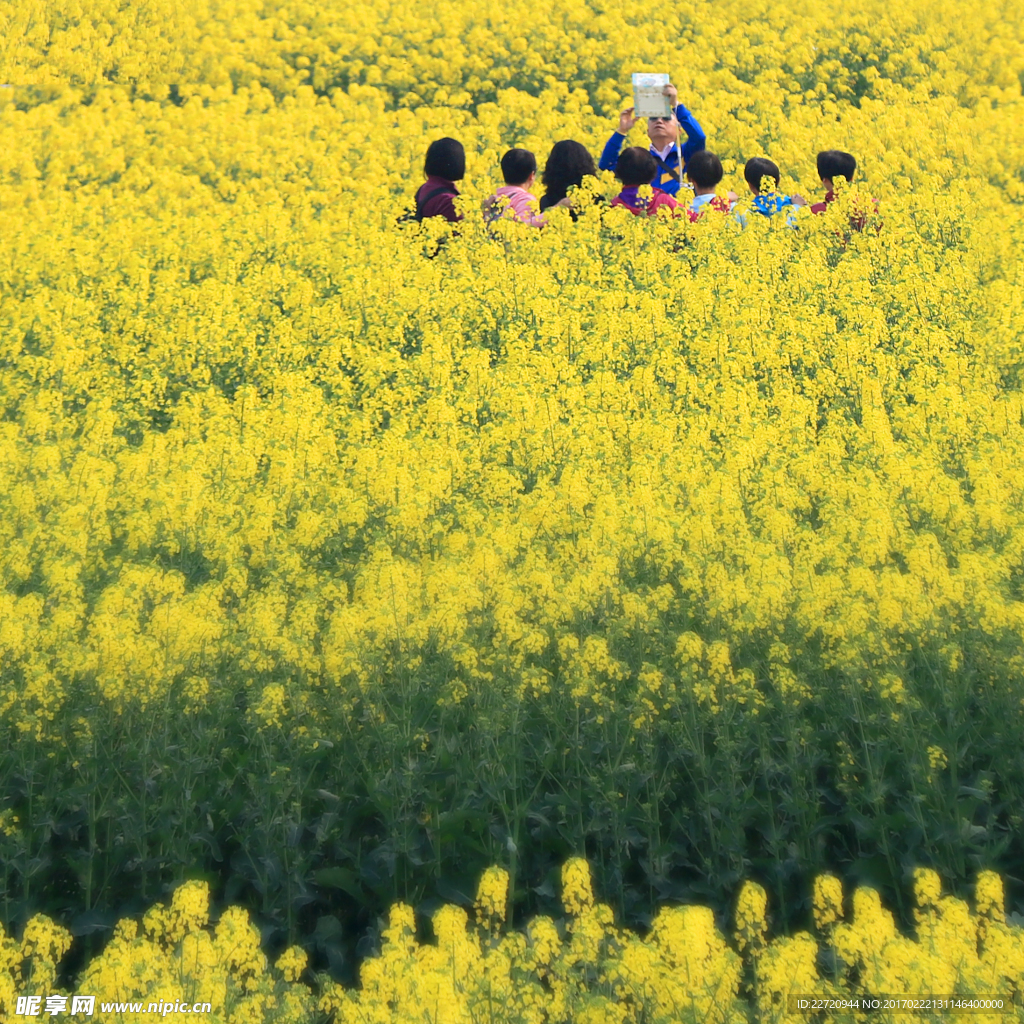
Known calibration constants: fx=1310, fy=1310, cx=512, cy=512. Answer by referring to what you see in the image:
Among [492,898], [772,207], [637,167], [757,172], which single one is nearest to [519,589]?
[492,898]

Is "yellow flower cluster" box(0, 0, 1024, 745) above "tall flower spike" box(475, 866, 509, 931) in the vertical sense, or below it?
above

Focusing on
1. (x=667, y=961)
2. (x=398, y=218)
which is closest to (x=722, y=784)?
(x=667, y=961)

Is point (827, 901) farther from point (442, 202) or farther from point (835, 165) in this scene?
point (835, 165)

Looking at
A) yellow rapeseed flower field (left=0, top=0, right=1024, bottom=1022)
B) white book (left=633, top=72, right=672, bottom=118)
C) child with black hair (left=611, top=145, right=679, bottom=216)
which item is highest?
white book (left=633, top=72, right=672, bottom=118)

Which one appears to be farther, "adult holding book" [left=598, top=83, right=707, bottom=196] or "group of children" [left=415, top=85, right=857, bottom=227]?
"adult holding book" [left=598, top=83, right=707, bottom=196]

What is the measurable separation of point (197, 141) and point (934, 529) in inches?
409

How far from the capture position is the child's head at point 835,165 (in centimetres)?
1028

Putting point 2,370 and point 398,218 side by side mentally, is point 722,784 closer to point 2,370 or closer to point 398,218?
point 2,370

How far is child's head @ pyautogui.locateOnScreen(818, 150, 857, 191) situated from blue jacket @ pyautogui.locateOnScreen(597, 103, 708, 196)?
105 centimetres

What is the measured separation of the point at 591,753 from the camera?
4059mm

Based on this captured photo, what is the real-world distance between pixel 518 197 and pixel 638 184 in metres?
0.92

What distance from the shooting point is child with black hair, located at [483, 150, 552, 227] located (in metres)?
9.74

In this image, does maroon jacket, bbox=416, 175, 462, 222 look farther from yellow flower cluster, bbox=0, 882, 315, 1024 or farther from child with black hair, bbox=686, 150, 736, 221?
yellow flower cluster, bbox=0, 882, 315, 1024

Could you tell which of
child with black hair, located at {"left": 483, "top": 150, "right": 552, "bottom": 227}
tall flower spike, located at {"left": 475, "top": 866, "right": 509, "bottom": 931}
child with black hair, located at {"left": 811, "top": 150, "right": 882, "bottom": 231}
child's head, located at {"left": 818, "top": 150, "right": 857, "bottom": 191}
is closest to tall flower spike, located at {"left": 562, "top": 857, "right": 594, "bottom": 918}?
tall flower spike, located at {"left": 475, "top": 866, "right": 509, "bottom": 931}
